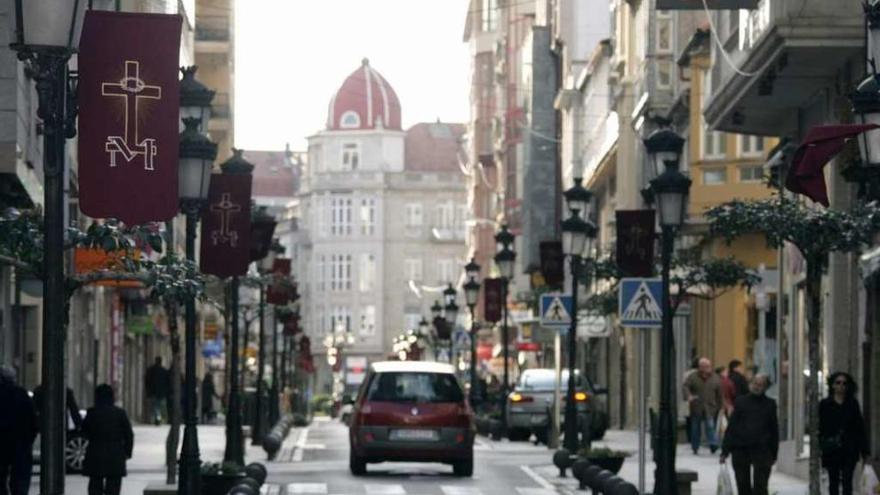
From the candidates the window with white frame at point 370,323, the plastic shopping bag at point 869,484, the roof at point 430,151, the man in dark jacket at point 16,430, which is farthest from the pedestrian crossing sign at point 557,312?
the window with white frame at point 370,323

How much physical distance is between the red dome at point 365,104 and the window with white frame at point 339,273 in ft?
31.0

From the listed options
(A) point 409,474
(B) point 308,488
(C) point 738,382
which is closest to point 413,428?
(A) point 409,474

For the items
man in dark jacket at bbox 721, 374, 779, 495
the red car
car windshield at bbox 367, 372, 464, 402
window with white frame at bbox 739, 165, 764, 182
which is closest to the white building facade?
window with white frame at bbox 739, 165, 764, 182

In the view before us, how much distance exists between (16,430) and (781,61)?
10489mm

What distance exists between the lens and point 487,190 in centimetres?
14000

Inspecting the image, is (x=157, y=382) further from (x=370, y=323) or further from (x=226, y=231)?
(x=370, y=323)

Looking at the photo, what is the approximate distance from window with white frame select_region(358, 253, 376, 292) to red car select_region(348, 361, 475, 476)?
147m

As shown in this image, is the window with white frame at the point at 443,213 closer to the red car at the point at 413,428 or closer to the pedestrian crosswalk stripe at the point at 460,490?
the red car at the point at 413,428

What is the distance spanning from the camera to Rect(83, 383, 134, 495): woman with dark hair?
23.5 m

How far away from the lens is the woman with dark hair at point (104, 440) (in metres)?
23.5

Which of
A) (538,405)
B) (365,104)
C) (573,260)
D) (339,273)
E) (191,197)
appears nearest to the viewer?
(191,197)

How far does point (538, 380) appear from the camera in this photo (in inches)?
2032

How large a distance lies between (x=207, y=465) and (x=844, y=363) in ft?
31.0

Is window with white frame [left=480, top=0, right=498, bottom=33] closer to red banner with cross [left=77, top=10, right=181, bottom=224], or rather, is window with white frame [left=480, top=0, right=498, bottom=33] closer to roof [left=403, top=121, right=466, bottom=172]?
roof [left=403, top=121, right=466, bottom=172]
